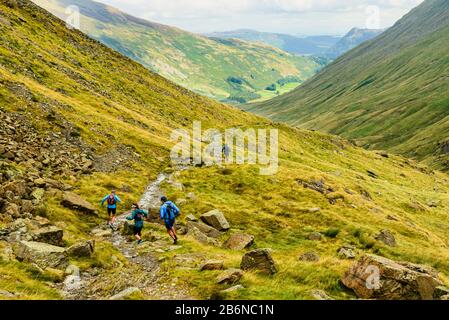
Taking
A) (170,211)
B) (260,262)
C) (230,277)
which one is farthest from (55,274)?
(260,262)

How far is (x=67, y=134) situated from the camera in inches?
1764

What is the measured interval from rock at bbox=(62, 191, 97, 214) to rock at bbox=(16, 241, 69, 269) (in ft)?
33.1

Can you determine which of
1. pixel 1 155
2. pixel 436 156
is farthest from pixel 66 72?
pixel 436 156

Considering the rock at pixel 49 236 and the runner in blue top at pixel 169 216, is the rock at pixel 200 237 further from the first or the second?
the rock at pixel 49 236

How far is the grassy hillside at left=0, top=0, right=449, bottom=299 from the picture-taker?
17.9 meters

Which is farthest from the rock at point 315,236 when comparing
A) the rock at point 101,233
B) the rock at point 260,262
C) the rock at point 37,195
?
the rock at point 37,195

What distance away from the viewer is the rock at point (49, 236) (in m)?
21.2

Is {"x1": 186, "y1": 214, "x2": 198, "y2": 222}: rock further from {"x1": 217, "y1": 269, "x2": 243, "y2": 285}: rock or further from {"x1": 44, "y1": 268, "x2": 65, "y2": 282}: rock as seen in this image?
{"x1": 217, "y1": 269, "x2": 243, "y2": 285}: rock

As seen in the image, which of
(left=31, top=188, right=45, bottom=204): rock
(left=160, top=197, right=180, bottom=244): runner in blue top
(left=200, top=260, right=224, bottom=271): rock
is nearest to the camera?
(left=200, top=260, right=224, bottom=271): rock

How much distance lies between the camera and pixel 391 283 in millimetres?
15930

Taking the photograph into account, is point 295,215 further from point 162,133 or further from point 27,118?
point 162,133

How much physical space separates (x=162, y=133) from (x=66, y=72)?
2581 cm

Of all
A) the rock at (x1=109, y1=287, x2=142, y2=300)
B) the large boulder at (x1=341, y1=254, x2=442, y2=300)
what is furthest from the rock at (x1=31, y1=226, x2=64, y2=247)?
the large boulder at (x1=341, y1=254, x2=442, y2=300)
